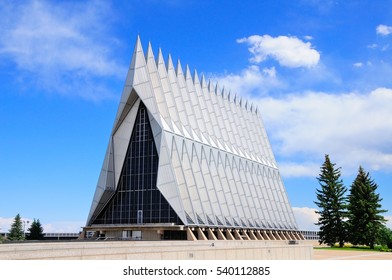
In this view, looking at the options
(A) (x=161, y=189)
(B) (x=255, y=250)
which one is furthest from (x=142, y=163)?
(B) (x=255, y=250)

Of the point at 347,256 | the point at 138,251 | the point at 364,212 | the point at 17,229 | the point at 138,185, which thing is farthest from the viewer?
the point at 17,229

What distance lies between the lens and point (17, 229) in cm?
7006

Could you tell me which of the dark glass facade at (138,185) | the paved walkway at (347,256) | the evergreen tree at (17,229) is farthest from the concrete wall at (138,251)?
the evergreen tree at (17,229)

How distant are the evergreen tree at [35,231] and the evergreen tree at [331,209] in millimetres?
43265

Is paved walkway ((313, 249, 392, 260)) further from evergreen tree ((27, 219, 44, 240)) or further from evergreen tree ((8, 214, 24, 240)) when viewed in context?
evergreen tree ((8, 214, 24, 240))

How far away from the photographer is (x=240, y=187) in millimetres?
56938

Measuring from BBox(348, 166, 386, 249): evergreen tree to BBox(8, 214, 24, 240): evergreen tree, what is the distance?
51.0 metres

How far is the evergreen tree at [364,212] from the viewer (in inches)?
2462

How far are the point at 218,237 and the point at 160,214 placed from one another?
6.69 metres

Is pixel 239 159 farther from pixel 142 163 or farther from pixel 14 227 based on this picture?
pixel 14 227

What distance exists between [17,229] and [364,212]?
5365cm

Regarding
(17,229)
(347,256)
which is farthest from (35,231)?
(347,256)

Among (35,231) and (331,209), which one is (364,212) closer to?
(331,209)

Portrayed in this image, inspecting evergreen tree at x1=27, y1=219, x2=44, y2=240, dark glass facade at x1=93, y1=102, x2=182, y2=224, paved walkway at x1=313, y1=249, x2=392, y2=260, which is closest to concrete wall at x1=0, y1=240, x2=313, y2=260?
paved walkway at x1=313, y1=249, x2=392, y2=260
